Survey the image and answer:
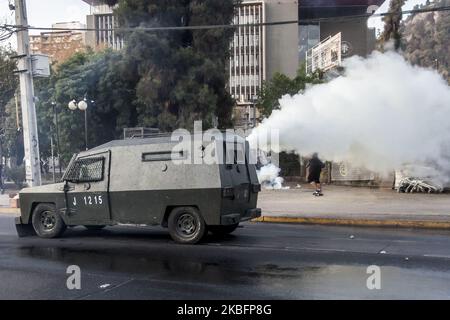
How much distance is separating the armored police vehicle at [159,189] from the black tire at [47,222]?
24 mm

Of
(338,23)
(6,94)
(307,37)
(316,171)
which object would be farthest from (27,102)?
(307,37)

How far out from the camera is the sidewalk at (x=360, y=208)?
12352mm

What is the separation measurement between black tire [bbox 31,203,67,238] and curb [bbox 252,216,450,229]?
16.8 ft

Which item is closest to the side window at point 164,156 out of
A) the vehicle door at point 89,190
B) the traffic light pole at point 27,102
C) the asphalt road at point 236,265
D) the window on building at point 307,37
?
the vehicle door at point 89,190

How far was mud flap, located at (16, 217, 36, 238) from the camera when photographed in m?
11.4

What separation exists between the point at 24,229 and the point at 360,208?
28.8ft

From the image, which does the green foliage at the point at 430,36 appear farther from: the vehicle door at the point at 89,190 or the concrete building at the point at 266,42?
the vehicle door at the point at 89,190

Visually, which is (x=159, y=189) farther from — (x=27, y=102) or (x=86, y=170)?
(x=27, y=102)

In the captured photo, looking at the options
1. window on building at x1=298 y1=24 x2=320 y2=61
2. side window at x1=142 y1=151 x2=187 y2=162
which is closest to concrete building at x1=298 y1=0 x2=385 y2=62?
window on building at x1=298 y1=24 x2=320 y2=61

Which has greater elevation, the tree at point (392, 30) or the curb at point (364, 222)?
the tree at point (392, 30)

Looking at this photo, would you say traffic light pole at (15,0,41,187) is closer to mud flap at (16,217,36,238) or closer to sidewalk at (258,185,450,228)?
mud flap at (16,217,36,238)

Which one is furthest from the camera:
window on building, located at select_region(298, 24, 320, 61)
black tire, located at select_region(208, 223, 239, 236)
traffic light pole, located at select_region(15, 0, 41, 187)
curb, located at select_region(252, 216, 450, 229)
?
window on building, located at select_region(298, 24, 320, 61)
